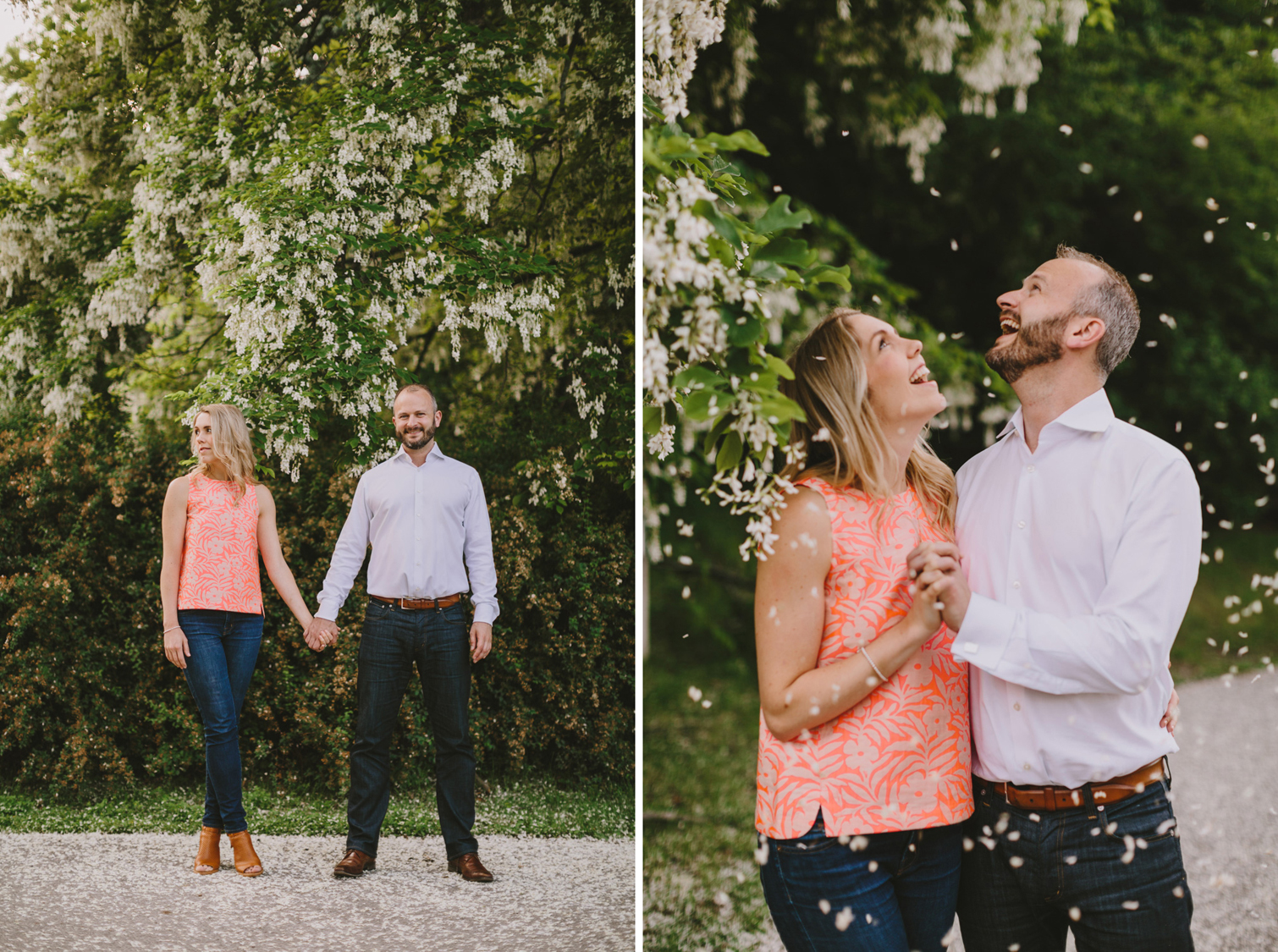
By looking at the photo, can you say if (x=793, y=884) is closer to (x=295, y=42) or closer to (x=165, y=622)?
(x=165, y=622)

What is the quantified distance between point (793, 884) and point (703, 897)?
89.0 inches

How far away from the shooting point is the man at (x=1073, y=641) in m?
1.40

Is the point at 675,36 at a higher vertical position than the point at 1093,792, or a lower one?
higher

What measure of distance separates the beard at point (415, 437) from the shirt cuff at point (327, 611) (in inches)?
19.8

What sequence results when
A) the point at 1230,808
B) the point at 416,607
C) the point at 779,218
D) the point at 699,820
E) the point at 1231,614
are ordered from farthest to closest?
the point at 1231,614 → the point at 1230,808 → the point at 699,820 → the point at 416,607 → the point at 779,218

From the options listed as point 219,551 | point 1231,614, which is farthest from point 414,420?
point 1231,614

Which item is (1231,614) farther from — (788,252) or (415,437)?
(788,252)

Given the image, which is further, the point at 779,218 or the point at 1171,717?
the point at 1171,717

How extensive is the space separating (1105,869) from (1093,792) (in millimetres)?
118

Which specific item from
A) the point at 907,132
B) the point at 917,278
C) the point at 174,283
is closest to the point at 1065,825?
the point at 174,283

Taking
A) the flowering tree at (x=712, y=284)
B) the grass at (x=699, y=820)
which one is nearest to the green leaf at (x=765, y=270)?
the flowering tree at (x=712, y=284)

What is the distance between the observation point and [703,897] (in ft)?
11.6

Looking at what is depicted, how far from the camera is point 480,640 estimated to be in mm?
2719

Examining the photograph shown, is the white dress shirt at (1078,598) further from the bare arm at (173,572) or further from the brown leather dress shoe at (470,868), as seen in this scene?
the bare arm at (173,572)
